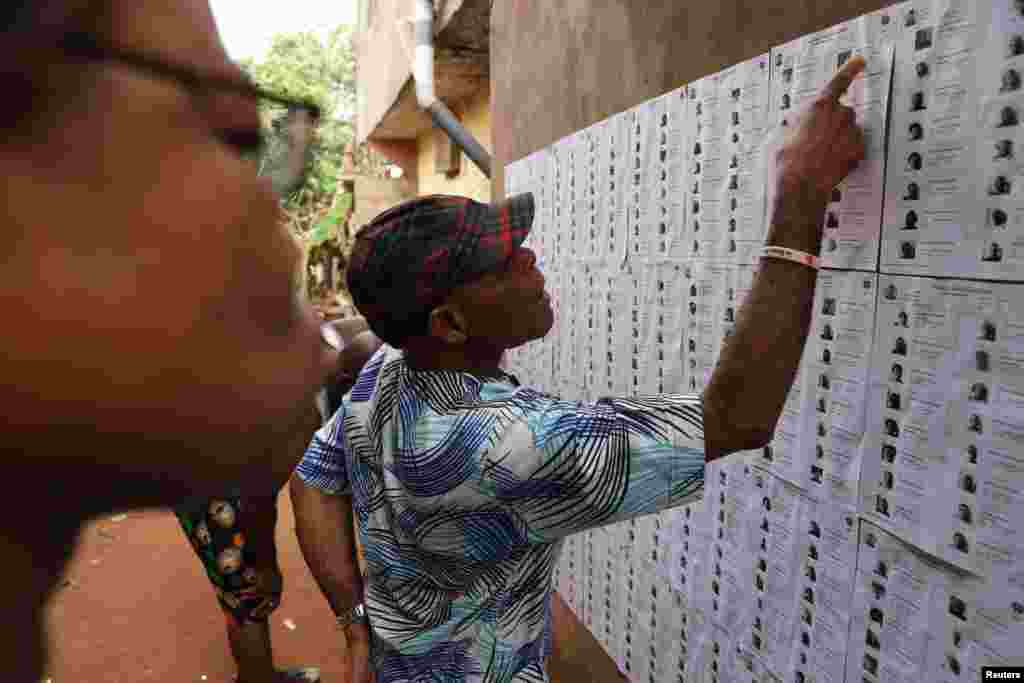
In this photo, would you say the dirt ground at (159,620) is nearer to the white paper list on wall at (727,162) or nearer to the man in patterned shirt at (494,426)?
the man in patterned shirt at (494,426)

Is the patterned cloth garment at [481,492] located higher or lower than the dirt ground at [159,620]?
higher

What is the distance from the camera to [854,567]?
1204mm

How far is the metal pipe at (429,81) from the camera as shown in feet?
17.3

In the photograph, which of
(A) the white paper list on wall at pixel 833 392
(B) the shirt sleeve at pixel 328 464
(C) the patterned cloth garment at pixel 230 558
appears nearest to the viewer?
(A) the white paper list on wall at pixel 833 392

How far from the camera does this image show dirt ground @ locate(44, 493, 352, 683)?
340cm

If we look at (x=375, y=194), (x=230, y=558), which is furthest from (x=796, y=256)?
(x=375, y=194)

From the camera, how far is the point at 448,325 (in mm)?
1258

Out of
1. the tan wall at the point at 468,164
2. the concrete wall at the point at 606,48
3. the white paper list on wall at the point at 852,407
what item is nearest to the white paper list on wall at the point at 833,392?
the white paper list on wall at the point at 852,407

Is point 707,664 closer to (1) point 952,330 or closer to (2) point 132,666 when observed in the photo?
(1) point 952,330

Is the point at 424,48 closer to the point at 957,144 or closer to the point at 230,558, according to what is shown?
the point at 230,558

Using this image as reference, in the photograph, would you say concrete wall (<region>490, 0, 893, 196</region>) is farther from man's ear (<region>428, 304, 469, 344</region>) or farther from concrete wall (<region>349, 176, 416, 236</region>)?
concrete wall (<region>349, 176, 416, 236</region>)

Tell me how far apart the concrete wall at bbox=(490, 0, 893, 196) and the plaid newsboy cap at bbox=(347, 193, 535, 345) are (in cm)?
67

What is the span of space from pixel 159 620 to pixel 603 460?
3.79 m

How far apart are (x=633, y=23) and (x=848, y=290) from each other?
4.10 ft
